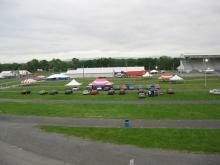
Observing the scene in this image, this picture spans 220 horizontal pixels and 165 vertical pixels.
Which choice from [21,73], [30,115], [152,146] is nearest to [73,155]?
[152,146]

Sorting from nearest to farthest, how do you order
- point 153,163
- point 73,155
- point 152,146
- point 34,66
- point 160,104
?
point 153,163 < point 73,155 < point 152,146 < point 160,104 < point 34,66

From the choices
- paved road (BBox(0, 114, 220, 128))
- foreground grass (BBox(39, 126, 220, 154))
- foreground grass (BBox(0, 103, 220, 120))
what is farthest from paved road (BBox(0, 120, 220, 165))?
foreground grass (BBox(0, 103, 220, 120))

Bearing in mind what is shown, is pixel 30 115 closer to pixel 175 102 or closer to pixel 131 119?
pixel 131 119

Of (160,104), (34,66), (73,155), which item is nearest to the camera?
(73,155)

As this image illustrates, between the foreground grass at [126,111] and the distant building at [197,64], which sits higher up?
the distant building at [197,64]

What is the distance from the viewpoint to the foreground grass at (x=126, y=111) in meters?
31.7

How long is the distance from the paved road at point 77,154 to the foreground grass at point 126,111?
10469 mm

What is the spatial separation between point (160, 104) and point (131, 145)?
19.6 metres

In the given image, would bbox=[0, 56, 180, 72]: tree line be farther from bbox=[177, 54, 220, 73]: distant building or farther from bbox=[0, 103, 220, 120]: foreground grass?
bbox=[0, 103, 220, 120]: foreground grass

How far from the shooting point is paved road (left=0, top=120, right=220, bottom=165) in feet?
58.7

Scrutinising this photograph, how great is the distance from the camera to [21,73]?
14962 cm

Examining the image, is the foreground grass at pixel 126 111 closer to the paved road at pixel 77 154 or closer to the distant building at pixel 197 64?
the paved road at pixel 77 154

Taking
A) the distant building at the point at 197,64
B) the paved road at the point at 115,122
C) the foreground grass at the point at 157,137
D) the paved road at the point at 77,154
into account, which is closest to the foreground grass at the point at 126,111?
→ the paved road at the point at 115,122

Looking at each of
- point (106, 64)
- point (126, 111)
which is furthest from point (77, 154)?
point (106, 64)
